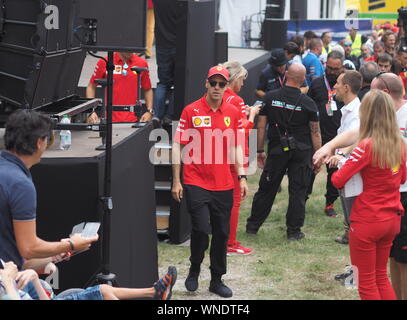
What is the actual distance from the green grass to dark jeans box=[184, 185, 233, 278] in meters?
0.32

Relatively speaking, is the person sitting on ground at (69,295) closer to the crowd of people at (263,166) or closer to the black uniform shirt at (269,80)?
the crowd of people at (263,166)

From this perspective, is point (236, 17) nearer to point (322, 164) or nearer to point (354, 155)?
point (322, 164)

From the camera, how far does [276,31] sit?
2084cm

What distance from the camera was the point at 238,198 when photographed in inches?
340

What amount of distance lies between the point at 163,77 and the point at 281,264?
3170mm

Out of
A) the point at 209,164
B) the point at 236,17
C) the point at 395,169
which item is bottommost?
the point at 209,164

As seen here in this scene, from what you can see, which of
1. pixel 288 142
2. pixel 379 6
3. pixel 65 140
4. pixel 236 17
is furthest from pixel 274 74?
pixel 236 17

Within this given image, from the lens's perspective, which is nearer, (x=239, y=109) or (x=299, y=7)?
(x=239, y=109)

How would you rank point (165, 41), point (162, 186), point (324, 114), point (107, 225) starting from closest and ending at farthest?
point (107, 225) → point (162, 186) → point (324, 114) → point (165, 41)

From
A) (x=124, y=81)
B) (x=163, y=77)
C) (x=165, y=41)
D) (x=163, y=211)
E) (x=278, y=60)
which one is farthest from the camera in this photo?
(x=278, y=60)

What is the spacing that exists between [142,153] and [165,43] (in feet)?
12.0

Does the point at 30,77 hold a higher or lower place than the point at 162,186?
higher

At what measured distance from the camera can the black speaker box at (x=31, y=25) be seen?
6578 mm
